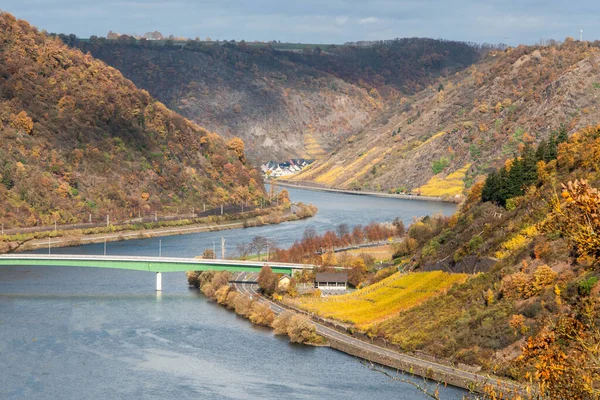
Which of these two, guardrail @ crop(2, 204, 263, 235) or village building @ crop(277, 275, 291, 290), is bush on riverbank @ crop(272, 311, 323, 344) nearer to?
village building @ crop(277, 275, 291, 290)

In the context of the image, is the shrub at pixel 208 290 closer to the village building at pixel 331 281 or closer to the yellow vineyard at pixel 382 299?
the village building at pixel 331 281

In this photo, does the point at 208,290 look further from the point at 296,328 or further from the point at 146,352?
the point at 146,352

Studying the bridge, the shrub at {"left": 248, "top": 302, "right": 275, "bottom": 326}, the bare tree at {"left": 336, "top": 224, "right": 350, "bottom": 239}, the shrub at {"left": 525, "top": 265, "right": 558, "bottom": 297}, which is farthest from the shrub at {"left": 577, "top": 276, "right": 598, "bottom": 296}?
the bare tree at {"left": 336, "top": 224, "right": 350, "bottom": 239}

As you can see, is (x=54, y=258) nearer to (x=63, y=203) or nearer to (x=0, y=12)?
(x=63, y=203)

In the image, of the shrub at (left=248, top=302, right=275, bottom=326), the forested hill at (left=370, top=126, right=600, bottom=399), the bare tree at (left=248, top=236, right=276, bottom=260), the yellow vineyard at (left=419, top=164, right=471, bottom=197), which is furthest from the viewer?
the yellow vineyard at (left=419, top=164, right=471, bottom=197)

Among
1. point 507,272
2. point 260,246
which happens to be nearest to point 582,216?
point 507,272

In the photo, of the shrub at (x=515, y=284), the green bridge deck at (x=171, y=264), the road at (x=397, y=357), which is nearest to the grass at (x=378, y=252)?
the green bridge deck at (x=171, y=264)
